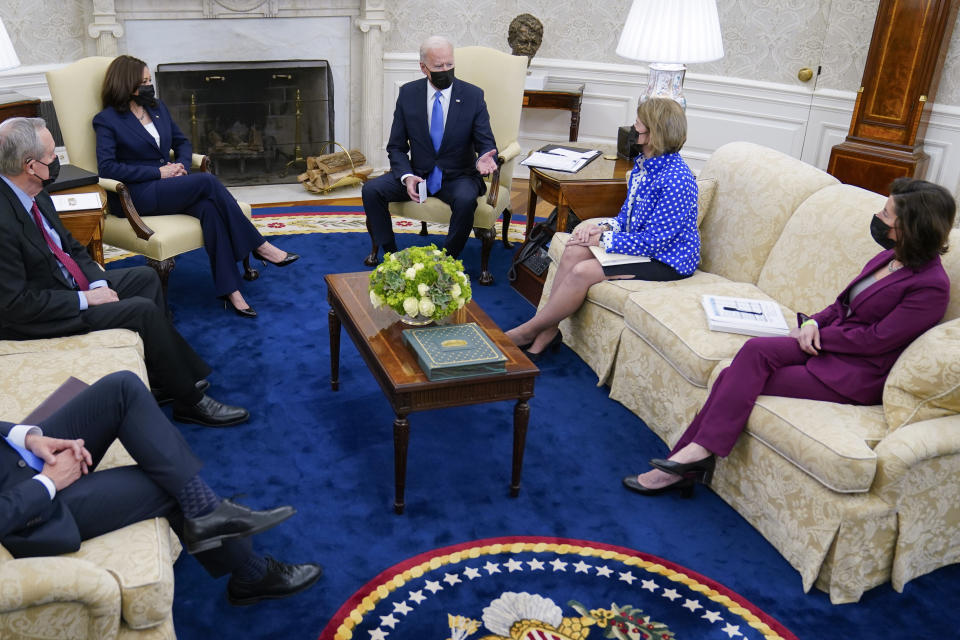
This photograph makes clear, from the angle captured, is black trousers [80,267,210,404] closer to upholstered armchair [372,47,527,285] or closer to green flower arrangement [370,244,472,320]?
green flower arrangement [370,244,472,320]

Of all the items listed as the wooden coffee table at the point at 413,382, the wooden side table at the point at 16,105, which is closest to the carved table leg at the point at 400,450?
the wooden coffee table at the point at 413,382

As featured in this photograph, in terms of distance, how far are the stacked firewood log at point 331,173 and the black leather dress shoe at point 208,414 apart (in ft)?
9.85

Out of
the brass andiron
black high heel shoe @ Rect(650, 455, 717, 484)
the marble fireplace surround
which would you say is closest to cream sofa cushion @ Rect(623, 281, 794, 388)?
black high heel shoe @ Rect(650, 455, 717, 484)

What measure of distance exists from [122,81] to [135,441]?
8.17ft

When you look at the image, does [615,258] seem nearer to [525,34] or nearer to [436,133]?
[436,133]

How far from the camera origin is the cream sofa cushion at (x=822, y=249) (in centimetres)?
322

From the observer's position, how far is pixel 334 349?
3.55m

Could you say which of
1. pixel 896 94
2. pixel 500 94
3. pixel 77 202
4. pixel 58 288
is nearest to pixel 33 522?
pixel 58 288

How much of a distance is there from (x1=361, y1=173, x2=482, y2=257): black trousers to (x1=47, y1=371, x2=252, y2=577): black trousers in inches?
97.3

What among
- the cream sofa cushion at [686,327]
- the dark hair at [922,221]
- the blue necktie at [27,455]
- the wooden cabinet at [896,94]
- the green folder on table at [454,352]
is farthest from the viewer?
the wooden cabinet at [896,94]

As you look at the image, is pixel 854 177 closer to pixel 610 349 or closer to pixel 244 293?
pixel 610 349

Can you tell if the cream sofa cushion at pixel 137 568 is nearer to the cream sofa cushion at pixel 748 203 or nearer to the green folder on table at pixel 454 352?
the green folder on table at pixel 454 352

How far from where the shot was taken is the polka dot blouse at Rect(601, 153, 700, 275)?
3588 mm

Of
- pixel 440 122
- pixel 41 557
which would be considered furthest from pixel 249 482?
pixel 440 122
